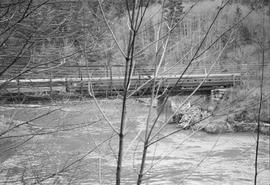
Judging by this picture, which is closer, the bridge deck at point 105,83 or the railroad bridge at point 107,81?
the railroad bridge at point 107,81

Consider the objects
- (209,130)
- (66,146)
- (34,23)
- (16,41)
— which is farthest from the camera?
(209,130)

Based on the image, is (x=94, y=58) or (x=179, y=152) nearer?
(x=94, y=58)

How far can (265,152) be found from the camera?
1444cm

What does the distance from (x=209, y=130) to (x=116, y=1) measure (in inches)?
605

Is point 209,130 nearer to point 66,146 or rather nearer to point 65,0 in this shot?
point 66,146

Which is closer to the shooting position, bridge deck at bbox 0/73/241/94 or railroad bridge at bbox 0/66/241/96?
railroad bridge at bbox 0/66/241/96

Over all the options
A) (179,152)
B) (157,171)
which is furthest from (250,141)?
(157,171)

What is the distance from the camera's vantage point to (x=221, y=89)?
18844mm

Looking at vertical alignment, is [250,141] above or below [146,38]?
→ below

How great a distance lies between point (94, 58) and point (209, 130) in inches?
577

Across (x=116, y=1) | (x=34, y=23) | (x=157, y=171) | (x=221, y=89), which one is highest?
→ (x=116, y=1)

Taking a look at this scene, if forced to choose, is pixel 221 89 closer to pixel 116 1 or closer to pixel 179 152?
pixel 179 152

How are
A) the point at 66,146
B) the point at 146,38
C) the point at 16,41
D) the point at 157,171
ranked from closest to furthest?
the point at 146,38
the point at 16,41
the point at 157,171
the point at 66,146

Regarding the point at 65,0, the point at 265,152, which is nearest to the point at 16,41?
the point at 65,0
